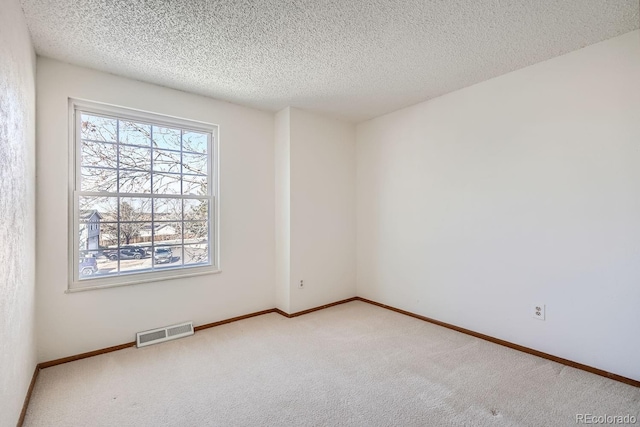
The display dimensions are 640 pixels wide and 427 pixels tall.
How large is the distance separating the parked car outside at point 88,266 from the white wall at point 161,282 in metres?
0.14

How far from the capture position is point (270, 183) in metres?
3.79

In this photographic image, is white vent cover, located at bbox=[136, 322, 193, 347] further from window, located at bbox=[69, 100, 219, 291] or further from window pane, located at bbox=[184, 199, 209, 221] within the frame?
window pane, located at bbox=[184, 199, 209, 221]

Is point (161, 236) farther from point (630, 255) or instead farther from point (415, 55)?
point (630, 255)

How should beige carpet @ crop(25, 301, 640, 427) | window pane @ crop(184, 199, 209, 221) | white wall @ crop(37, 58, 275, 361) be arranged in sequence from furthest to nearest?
1. window pane @ crop(184, 199, 209, 221)
2. white wall @ crop(37, 58, 275, 361)
3. beige carpet @ crop(25, 301, 640, 427)

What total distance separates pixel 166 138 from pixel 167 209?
721 millimetres

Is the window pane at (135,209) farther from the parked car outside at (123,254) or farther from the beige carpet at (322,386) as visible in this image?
the beige carpet at (322,386)

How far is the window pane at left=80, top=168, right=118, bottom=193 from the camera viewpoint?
2.67 metres

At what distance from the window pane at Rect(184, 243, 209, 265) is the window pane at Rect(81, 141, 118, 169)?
105cm

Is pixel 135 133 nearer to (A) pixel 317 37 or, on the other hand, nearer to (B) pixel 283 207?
(B) pixel 283 207

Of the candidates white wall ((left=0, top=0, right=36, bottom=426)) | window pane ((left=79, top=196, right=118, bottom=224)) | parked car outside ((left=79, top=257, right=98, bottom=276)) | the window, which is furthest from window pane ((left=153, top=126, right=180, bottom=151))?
parked car outside ((left=79, top=257, right=98, bottom=276))

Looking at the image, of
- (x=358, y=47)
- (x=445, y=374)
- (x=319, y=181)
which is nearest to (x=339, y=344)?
(x=445, y=374)

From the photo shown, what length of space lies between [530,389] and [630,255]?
117 cm

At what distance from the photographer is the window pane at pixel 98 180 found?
8.76 feet

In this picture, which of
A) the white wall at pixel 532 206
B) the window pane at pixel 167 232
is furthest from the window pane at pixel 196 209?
the white wall at pixel 532 206
